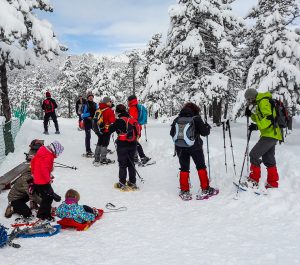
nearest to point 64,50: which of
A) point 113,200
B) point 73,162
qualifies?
point 73,162

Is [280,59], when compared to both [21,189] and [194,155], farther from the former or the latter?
[21,189]

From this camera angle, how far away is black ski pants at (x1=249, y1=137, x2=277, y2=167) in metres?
7.88

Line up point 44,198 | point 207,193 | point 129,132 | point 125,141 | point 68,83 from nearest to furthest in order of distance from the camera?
point 44,198 < point 207,193 < point 129,132 < point 125,141 < point 68,83

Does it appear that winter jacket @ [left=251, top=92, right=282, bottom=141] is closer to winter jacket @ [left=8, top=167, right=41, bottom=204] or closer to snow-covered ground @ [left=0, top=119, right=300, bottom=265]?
snow-covered ground @ [left=0, top=119, right=300, bottom=265]

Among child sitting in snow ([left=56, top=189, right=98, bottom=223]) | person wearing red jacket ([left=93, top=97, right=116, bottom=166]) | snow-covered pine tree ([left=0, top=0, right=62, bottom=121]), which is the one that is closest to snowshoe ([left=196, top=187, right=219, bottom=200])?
child sitting in snow ([left=56, top=189, right=98, bottom=223])

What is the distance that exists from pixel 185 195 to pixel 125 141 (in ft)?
7.53

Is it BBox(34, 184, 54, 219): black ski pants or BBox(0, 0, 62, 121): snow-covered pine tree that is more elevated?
BBox(0, 0, 62, 121): snow-covered pine tree

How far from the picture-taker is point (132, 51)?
5409 centimetres

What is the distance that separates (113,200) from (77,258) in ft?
11.3

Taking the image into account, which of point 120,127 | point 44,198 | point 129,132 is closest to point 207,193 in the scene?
point 129,132

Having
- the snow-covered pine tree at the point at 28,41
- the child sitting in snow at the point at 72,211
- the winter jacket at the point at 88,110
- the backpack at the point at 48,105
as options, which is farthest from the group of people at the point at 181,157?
the backpack at the point at 48,105

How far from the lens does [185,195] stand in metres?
8.60

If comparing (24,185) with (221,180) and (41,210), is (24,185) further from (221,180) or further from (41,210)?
(221,180)

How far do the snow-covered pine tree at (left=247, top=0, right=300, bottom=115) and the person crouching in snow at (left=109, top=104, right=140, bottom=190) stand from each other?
35.8ft
